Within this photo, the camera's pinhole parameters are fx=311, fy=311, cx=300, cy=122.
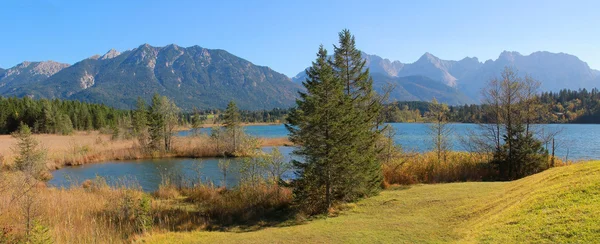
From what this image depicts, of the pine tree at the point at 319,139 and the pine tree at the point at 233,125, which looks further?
the pine tree at the point at 233,125

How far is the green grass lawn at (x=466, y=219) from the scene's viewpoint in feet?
18.5

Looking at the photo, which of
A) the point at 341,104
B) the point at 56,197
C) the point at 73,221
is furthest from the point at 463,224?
the point at 56,197

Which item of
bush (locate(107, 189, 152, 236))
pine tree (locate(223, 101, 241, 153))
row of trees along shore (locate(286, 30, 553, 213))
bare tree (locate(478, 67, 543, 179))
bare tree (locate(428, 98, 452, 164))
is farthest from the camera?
pine tree (locate(223, 101, 241, 153))

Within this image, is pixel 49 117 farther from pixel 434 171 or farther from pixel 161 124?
pixel 434 171

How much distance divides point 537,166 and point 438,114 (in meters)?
8.08

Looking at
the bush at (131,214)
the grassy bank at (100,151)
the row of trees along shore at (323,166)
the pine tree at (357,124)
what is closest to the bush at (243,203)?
the row of trees along shore at (323,166)

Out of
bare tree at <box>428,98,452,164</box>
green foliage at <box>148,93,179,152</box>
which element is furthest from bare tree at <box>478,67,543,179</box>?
green foliage at <box>148,93,179,152</box>

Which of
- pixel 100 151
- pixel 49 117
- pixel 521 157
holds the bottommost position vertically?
pixel 100 151

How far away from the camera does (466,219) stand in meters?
8.54

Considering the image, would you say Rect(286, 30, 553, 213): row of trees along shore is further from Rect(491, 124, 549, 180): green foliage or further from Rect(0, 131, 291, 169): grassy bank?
Rect(0, 131, 291, 169): grassy bank

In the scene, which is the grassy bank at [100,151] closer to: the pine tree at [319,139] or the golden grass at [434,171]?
the golden grass at [434,171]

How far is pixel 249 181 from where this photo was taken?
54.3 ft

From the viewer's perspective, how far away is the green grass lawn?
564cm

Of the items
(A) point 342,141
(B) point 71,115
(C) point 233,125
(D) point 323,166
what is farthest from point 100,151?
(B) point 71,115
